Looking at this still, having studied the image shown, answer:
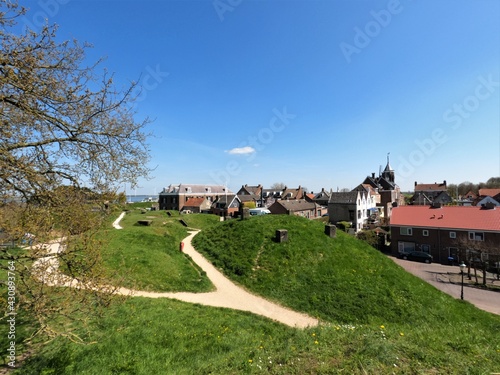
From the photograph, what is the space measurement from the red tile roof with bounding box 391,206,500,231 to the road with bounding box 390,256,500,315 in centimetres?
567

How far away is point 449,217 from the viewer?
34.6 metres

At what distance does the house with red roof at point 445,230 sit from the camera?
3065 centimetres

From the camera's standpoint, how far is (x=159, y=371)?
663cm

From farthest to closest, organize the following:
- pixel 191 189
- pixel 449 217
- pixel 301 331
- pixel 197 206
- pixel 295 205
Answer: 1. pixel 191 189
2. pixel 197 206
3. pixel 295 205
4. pixel 449 217
5. pixel 301 331

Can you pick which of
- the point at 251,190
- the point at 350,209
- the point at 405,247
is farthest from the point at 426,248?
the point at 251,190

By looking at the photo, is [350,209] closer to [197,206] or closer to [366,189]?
[366,189]

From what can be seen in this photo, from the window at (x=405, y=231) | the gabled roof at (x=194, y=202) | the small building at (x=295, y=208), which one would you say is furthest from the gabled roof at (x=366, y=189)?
the gabled roof at (x=194, y=202)

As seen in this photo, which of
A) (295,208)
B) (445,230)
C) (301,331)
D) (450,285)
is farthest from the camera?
(295,208)

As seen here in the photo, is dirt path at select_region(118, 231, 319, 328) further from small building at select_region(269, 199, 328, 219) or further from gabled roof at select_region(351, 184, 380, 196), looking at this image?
gabled roof at select_region(351, 184, 380, 196)

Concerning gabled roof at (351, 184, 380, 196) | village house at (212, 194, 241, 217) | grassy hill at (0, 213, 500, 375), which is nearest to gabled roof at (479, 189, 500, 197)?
gabled roof at (351, 184, 380, 196)

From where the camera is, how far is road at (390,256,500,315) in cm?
2013

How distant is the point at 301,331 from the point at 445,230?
116 feet

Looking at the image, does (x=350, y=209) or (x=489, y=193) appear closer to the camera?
(x=350, y=209)

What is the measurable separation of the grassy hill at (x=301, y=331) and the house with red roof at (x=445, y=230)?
67.5 ft
